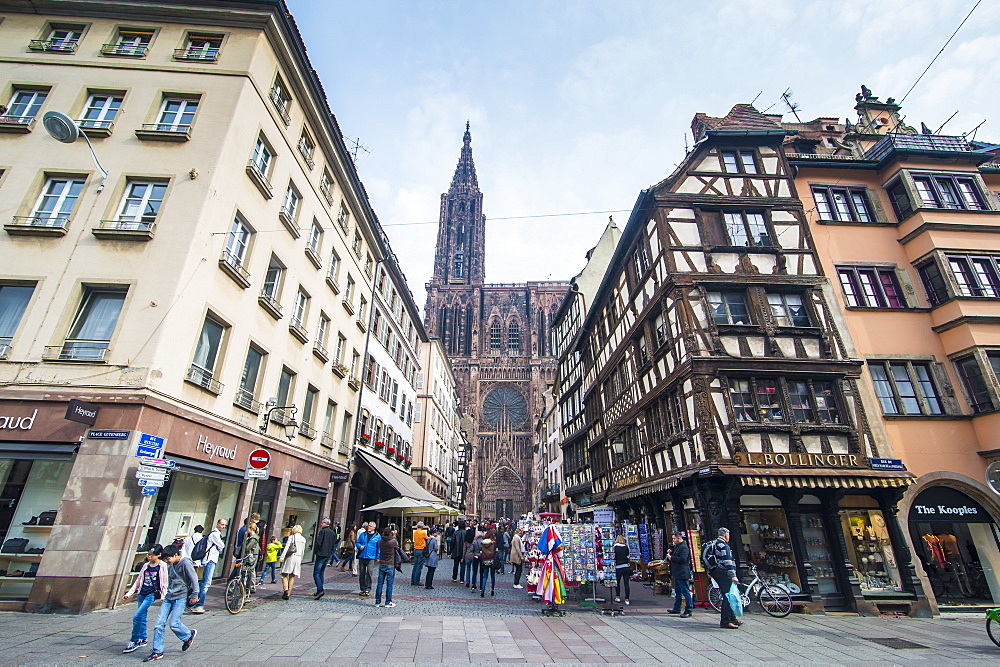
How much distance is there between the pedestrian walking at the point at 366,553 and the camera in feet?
34.2

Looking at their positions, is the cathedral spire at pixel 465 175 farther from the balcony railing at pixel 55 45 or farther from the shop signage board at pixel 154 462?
the shop signage board at pixel 154 462

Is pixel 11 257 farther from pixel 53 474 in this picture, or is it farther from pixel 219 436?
pixel 219 436

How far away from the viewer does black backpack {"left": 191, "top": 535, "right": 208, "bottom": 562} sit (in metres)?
8.74

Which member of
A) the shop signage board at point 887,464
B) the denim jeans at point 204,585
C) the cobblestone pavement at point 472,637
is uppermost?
the shop signage board at point 887,464

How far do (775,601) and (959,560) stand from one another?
624 cm

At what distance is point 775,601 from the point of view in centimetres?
1056

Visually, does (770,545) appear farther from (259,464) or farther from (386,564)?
(259,464)

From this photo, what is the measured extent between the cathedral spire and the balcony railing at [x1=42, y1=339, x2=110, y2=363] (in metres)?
81.6

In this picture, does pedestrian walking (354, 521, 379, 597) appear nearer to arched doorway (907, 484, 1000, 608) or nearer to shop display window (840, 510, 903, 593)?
shop display window (840, 510, 903, 593)

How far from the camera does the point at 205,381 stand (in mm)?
10602

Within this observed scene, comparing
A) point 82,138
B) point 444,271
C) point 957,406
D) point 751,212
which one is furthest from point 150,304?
point 444,271

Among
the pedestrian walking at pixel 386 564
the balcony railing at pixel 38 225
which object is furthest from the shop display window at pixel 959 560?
the balcony railing at pixel 38 225

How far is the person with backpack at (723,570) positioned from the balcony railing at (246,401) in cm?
1110

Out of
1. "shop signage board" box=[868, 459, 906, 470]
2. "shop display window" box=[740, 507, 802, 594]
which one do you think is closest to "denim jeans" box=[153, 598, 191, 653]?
"shop display window" box=[740, 507, 802, 594]
